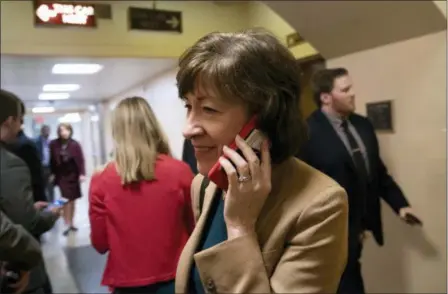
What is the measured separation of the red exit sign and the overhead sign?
0.35m

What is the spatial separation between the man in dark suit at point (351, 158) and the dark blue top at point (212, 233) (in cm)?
146

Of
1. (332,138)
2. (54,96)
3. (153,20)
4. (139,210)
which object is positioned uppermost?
(153,20)

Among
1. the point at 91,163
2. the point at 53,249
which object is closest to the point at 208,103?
the point at 53,249

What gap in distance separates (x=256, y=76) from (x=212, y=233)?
13.8 inches

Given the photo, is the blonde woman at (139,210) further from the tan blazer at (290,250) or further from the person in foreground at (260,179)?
the tan blazer at (290,250)

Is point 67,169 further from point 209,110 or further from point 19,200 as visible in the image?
point 209,110

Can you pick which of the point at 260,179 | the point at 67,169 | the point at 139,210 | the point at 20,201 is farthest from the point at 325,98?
the point at 67,169

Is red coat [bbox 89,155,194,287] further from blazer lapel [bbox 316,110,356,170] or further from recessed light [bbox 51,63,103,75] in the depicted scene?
recessed light [bbox 51,63,103,75]

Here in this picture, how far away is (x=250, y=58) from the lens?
0.93m

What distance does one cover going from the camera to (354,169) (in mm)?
2512

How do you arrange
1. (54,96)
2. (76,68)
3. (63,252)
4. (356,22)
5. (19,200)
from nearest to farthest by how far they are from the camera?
(19,200), (356,22), (63,252), (76,68), (54,96)

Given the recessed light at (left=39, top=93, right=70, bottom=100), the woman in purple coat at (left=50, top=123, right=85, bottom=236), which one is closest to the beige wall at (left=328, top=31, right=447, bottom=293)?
the woman in purple coat at (left=50, top=123, right=85, bottom=236)

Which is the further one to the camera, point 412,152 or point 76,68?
point 76,68

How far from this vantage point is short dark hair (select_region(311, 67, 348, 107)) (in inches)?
106
